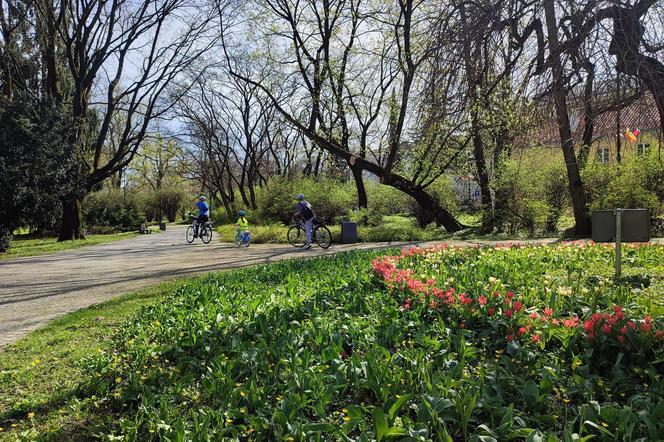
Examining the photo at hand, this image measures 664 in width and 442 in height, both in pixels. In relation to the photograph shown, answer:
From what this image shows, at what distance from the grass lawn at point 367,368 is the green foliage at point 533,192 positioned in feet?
34.0

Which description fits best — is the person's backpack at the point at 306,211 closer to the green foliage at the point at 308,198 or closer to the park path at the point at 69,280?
the park path at the point at 69,280

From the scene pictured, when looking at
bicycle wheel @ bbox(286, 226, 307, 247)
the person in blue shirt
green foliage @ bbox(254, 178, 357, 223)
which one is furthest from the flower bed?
green foliage @ bbox(254, 178, 357, 223)

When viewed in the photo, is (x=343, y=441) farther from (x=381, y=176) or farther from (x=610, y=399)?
Result: (x=381, y=176)

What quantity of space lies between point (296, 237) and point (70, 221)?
13.4 meters

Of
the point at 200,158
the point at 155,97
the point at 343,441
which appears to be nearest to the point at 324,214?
the point at 155,97

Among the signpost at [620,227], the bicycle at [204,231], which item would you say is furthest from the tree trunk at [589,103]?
the bicycle at [204,231]

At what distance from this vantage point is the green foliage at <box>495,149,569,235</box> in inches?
575

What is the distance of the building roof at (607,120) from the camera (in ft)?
13.7

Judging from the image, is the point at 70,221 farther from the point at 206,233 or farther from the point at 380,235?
the point at 380,235

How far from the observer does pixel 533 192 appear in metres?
14.8

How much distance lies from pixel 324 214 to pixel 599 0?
19.9m

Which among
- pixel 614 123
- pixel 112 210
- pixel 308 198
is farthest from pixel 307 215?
pixel 112 210

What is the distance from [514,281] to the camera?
4797 millimetres

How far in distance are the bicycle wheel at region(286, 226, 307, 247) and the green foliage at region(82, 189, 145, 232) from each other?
2344 centimetres
